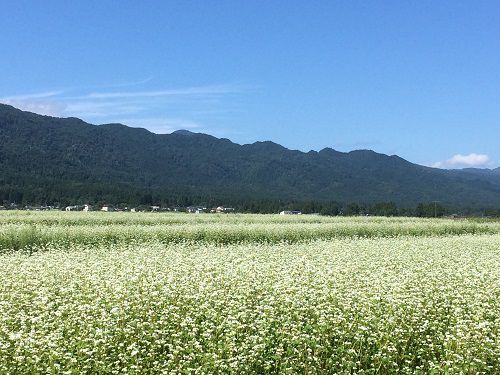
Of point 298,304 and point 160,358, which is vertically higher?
point 298,304

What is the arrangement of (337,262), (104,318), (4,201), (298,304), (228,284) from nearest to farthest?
(104,318) → (298,304) → (228,284) → (337,262) → (4,201)

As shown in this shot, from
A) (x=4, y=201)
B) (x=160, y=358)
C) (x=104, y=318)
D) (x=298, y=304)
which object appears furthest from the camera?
(x=4, y=201)

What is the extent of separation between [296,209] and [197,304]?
448 feet

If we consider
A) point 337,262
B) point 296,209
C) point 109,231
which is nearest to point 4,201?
point 296,209

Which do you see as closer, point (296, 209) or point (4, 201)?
point (296, 209)

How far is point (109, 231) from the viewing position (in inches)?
1249

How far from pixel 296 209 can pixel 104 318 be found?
137797 mm

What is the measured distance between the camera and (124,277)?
523 inches

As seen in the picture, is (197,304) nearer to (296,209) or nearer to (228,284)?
(228,284)

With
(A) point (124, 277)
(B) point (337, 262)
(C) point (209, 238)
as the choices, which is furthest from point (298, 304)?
(C) point (209, 238)

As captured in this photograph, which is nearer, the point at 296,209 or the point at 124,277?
the point at 124,277

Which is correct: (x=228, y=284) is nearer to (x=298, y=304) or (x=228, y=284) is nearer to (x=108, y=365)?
(x=298, y=304)

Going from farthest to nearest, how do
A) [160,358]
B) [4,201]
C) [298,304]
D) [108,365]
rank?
[4,201] < [298,304] < [160,358] < [108,365]

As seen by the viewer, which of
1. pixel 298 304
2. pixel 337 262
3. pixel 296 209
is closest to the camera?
pixel 298 304
